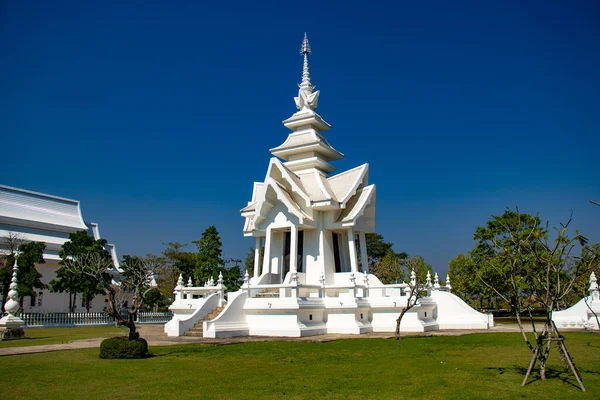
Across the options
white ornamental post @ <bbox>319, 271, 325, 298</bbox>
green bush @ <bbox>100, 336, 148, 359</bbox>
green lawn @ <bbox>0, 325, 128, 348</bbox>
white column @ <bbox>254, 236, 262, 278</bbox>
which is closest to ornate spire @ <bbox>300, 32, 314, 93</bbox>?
white column @ <bbox>254, 236, 262, 278</bbox>

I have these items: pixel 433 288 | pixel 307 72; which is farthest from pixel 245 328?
pixel 307 72

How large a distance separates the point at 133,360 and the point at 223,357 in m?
2.43

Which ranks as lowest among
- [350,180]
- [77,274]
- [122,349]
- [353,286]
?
[122,349]

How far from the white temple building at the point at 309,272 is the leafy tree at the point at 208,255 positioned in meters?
17.5

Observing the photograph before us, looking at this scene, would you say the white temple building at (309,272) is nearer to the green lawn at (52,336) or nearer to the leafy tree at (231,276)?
the green lawn at (52,336)

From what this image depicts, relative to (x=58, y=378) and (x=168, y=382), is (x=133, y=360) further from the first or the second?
(x=168, y=382)

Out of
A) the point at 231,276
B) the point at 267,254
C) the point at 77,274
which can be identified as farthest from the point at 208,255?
the point at 267,254

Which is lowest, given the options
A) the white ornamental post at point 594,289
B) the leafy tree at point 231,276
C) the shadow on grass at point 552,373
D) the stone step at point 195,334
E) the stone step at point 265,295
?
A: the shadow on grass at point 552,373

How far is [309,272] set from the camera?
87.3 ft

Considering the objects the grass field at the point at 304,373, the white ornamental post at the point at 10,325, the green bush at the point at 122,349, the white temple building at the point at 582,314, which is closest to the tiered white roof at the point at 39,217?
the white ornamental post at the point at 10,325

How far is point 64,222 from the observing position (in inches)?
2015

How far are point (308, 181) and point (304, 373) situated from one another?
17.6 m

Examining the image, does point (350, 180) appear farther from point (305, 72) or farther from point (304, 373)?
point (304, 373)

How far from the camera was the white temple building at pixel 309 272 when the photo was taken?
863 inches
